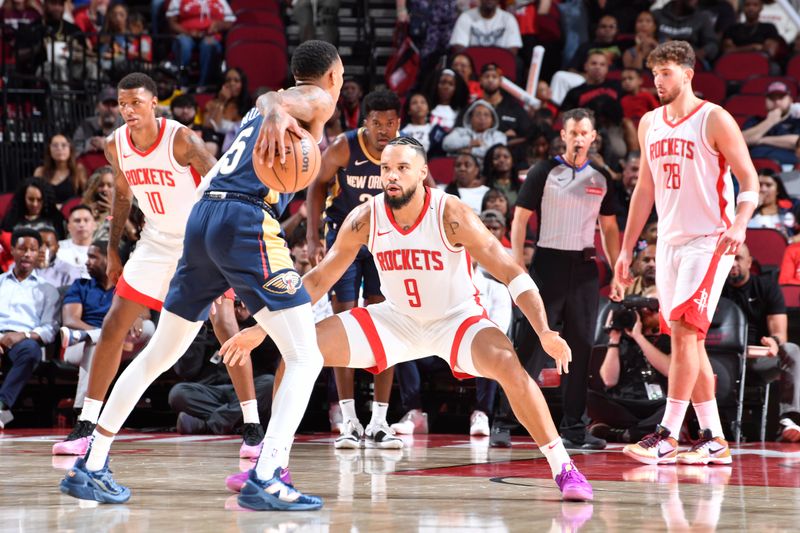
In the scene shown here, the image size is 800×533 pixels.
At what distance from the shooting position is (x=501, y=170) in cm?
1052

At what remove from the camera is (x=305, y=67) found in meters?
4.34

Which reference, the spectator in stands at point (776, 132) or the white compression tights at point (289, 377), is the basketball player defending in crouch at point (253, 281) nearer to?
the white compression tights at point (289, 377)

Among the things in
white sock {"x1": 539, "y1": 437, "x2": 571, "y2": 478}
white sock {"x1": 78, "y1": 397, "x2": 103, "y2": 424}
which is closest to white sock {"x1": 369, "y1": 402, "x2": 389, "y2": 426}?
white sock {"x1": 78, "y1": 397, "x2": 103, "y2": 424}

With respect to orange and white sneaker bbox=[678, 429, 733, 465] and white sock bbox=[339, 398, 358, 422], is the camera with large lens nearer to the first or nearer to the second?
orange and white sneaker bbox=[678, 429, 733, 465]

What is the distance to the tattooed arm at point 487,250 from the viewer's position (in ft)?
14.3

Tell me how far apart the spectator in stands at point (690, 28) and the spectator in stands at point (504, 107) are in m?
2.53

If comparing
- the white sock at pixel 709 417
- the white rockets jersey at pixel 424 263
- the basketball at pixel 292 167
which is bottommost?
the white sock at pixel 709 417

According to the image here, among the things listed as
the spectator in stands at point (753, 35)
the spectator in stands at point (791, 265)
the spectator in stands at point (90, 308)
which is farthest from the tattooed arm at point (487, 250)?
the spectator in stands at point (753, 35)

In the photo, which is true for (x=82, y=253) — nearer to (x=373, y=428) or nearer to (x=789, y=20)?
(x=373, y=428)

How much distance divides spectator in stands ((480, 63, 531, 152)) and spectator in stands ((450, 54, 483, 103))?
0.19 meters

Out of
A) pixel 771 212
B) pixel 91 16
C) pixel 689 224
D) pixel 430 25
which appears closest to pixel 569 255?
pixel 689 224

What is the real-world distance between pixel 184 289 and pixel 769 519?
7.39 feet

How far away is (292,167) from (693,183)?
2776 millimetres

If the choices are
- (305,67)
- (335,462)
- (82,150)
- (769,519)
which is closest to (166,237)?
(335,462)
